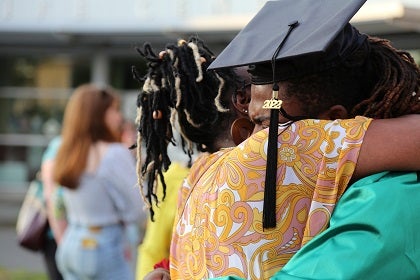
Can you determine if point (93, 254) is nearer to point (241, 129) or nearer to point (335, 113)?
point (241, 129)

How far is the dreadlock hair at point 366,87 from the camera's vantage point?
1.91 m

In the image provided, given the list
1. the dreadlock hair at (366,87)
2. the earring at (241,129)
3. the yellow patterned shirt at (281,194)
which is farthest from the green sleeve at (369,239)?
the earring at (241,129)

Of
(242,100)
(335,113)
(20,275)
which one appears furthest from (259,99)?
(20,275)

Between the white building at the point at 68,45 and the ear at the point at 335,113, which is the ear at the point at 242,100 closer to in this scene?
the ear at the point at 335,113

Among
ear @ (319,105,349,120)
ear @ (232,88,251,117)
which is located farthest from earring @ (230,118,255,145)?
ear @ (319,105,349,120)

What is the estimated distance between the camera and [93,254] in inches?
203

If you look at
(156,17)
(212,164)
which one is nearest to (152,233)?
(212,164)

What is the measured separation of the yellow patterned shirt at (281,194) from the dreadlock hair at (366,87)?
0.35ft

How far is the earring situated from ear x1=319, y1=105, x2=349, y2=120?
31cm

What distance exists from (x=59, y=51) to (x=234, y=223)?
14.9 m

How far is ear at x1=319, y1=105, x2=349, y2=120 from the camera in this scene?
1.94 metres

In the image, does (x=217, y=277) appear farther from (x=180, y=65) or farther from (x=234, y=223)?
(x=180, y=65)

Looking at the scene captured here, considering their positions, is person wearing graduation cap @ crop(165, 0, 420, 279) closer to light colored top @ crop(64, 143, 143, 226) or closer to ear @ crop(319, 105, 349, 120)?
ear @ crop(319, 105, 349, 120)

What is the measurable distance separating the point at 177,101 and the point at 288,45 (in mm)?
704
